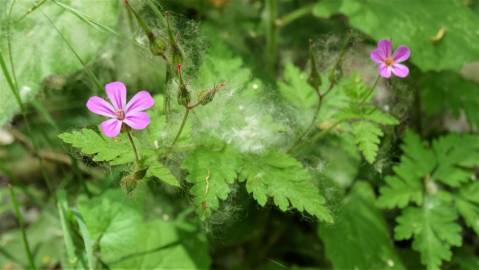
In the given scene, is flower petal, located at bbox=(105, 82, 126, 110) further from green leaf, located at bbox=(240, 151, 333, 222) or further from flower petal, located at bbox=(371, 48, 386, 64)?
flower petal, located at bbox=(371, 48, 386, 64)

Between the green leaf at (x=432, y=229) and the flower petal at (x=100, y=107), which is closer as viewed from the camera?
the flower petal at (x=100, y=107)

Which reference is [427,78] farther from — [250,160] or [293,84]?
[250,160]

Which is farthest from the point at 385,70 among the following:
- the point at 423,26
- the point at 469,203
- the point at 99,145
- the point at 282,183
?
the point at 99,145

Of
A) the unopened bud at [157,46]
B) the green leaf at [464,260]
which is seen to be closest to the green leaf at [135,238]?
the unopened bud at [157,46]

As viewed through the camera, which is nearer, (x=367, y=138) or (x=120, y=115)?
(x=120, y=115)

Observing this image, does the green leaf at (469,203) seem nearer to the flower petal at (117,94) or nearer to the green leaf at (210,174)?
the green leaf at (210,174)

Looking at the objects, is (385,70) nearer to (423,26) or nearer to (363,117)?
(363,117)
